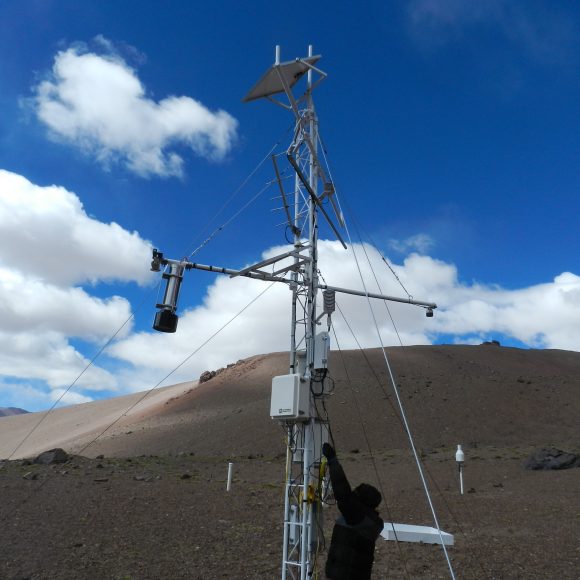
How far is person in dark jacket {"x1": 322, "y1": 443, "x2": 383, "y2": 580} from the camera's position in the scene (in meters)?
5.02

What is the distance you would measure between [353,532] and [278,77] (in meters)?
6.79

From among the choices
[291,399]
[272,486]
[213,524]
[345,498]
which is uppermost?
[291,399]

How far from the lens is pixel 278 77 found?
8.70 m

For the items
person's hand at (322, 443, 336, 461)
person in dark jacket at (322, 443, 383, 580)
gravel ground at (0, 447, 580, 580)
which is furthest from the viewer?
gravel ground at (0, 447, 580, 580)

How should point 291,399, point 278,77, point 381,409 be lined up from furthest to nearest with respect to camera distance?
point 381,409 → point 278,77 → point 291,399

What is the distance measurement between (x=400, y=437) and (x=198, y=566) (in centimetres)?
2338

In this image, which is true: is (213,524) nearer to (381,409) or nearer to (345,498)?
(345,498)

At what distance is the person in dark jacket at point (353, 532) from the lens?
502 centimetres

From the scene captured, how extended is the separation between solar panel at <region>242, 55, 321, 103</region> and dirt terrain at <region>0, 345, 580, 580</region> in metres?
8.17

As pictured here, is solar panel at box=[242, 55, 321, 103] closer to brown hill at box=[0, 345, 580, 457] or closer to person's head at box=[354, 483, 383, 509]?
person's head at box=[354, 483, 383, 509]

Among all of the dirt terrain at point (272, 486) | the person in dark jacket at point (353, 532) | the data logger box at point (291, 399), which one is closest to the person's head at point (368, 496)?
the person in dark jacket at point (353, 532)

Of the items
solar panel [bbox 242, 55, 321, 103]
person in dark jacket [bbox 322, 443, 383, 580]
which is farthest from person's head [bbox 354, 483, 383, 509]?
solar panel [bbox 242, 55, 321, 103]

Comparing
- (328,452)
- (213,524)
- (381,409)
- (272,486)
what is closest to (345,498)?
(328,452)

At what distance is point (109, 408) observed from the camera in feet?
202
